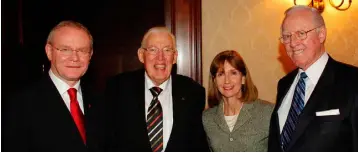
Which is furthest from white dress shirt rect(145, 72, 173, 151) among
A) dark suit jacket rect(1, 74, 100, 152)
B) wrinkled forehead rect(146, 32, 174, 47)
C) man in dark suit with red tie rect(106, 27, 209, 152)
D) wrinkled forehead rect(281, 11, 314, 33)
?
wrinkled forehead rect(281, 11, 314, 33)

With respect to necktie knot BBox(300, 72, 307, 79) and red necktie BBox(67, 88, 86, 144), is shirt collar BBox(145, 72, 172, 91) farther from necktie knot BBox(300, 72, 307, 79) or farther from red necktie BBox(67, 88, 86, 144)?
necktie knot BBox(300, 72, 307, 79)

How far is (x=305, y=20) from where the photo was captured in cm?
216

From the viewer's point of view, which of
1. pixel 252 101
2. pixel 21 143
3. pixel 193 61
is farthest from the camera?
pixel 193 61

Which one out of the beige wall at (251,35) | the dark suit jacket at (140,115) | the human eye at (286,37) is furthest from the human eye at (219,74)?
the beige wall at (251,35)

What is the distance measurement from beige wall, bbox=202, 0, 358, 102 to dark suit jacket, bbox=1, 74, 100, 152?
6.40 ft

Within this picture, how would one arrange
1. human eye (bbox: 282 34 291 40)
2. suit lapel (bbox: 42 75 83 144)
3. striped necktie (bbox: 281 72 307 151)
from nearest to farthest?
suit lapel (bbox: 42 75 83 144) < striped necktie (bbox: 281 72 307 151) < human eye (bbox: 282 34 291 40)

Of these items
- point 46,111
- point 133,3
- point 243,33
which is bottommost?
point 46,111

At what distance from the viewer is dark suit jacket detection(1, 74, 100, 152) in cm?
186

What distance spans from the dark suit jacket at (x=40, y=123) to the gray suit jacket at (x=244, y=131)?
94 centimetres

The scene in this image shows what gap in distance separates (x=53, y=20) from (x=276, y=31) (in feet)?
8.47

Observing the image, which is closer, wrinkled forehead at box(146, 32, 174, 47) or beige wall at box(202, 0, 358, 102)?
wrinkled forehead at box(146, 32, 174, 47)

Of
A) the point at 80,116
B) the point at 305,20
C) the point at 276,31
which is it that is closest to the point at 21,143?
the point at 80,116

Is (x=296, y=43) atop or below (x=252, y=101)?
atop

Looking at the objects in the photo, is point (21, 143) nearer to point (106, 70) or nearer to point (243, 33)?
point (106, 70)
